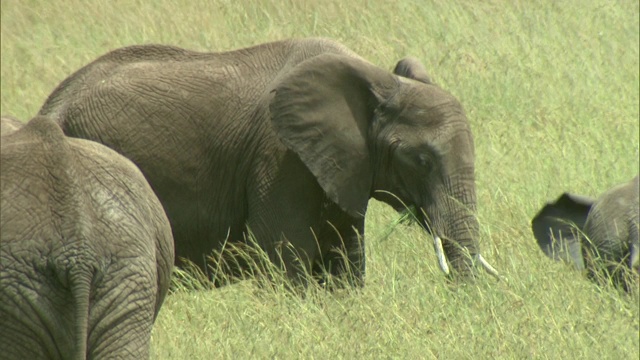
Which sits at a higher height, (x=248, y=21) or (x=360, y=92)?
(x=360, y=92)

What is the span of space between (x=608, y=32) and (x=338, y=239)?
19.9 feet

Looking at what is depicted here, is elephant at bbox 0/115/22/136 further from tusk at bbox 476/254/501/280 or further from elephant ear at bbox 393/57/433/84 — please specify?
elephant ear at bbox 393/57/433/84

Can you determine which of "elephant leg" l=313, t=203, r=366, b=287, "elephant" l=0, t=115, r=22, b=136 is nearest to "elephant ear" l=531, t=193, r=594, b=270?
"elephant leg" l=313, t=203, r=366, b=287

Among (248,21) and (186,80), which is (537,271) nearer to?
(186,80)

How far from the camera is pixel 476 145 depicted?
34.0 feet

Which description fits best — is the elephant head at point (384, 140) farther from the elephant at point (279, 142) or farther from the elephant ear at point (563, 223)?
the elephant ear at point (563, 223)

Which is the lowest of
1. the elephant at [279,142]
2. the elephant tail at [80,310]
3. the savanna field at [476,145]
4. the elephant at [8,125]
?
Answer: the savanna field at [476,145]

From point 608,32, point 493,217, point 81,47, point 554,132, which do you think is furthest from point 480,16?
point 493,217

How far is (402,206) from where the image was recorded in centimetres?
743

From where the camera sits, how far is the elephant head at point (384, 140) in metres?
7.21

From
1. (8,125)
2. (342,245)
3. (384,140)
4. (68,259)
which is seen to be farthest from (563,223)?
(68,259)

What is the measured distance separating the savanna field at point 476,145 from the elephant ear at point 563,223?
94 millimetres

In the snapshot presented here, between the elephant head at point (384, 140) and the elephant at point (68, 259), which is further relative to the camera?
the elephant head at point (384, 140)

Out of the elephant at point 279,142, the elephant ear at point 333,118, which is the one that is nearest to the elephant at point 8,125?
the elephant at point 279,142
